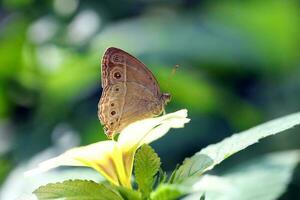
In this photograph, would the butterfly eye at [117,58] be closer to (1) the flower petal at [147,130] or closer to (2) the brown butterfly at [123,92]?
(2) the brown butterfly at [123,92]

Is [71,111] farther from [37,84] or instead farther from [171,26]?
[171,26]

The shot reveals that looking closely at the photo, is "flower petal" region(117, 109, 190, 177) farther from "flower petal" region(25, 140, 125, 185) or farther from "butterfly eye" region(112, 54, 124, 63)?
"butterfly eye" region(112, 54, 124, 63)

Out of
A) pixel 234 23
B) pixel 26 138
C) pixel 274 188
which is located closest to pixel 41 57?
pixel 26 138

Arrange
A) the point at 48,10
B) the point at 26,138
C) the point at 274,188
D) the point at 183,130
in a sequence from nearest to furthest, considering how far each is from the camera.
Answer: the point at 274,188 < the point at 183,130 < the point at 26,138 < the point at 48,10

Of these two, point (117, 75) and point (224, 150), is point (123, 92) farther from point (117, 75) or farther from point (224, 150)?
point (224, 150)

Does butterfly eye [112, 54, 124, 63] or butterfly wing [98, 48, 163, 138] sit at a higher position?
butterfly eye [112, 54, 124, 63]

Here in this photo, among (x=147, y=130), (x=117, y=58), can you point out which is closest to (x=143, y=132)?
(x=147, y=130)

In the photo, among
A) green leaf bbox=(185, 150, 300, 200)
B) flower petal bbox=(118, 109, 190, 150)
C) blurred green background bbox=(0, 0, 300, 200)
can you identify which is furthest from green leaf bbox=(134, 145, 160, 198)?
blurred green background bbox=(0, 0, 300, 200)
